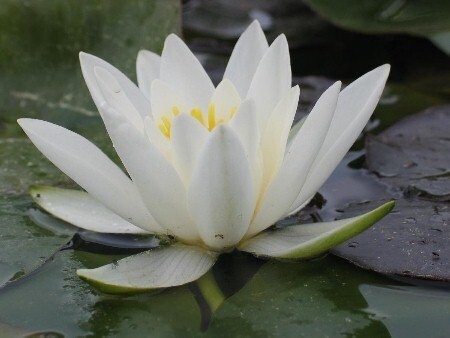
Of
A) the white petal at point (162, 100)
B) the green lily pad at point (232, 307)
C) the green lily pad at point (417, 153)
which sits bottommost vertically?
the green lily pad at point (417, 153)

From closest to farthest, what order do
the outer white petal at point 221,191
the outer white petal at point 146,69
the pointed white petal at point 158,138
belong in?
the outer white petal at point 221,191, the pointed white petal at point 158,138, the outer white petal at point 146,69

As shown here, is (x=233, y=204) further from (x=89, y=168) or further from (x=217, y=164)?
(x=89, y=168)

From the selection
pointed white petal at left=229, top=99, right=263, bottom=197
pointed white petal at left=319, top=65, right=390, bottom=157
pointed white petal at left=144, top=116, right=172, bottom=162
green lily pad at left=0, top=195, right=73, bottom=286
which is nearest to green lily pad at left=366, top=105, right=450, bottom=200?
pointed white petal at left=319, top=65, right=390, bottom=157

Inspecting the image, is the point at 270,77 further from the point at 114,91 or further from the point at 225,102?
the point at 114,91

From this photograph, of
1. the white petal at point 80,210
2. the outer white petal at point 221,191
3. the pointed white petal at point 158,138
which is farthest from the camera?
the white petal at point 80,210

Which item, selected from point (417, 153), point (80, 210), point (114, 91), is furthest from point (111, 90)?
point (417, 153)

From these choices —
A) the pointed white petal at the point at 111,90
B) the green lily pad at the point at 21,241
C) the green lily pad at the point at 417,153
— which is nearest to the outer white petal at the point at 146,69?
the pointed white petal at the point at 111,90

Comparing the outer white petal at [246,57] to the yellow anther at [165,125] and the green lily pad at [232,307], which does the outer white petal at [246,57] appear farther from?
the green lily pad at [232,307]
